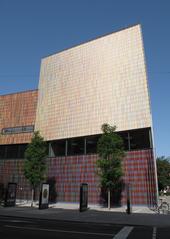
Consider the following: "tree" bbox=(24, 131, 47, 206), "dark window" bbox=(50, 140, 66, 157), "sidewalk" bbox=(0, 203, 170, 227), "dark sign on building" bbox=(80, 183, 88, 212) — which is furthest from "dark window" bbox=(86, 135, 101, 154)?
"sidewalk" bbox=(0, 203, 170, 227)

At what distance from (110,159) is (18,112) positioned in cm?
2144

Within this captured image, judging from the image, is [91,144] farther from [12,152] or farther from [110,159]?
[12,152]

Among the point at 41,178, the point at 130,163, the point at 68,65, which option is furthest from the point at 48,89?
the point at 130,163

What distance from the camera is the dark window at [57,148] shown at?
126ft

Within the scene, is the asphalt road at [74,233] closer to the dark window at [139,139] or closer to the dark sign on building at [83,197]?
the dark sign on building at [83,197]

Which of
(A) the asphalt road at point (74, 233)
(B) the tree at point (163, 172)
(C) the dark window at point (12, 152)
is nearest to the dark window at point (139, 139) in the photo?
(A) the asphalt road at point (74, 233)

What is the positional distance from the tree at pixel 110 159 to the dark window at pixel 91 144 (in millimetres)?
4925

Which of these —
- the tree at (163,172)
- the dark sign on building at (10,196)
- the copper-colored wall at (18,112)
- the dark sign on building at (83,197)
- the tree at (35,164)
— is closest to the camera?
the dark sign on building at (83,197)

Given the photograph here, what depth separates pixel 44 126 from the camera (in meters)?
40.7

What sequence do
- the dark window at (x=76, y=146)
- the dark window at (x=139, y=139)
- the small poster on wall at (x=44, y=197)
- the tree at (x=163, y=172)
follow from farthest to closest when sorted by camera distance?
1. the tree at (x=163, y=172)
2. the dark window at (x=76, y=146)
3. the dark window at (x=139, y=139)
4. the small poster on wall at (x=44, y=197)

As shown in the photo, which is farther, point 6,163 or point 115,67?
point 6,163

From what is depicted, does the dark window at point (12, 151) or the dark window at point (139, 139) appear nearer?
the dark window at point (139, 139)

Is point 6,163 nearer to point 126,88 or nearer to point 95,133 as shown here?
point 95,133

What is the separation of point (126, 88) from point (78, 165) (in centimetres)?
1171
